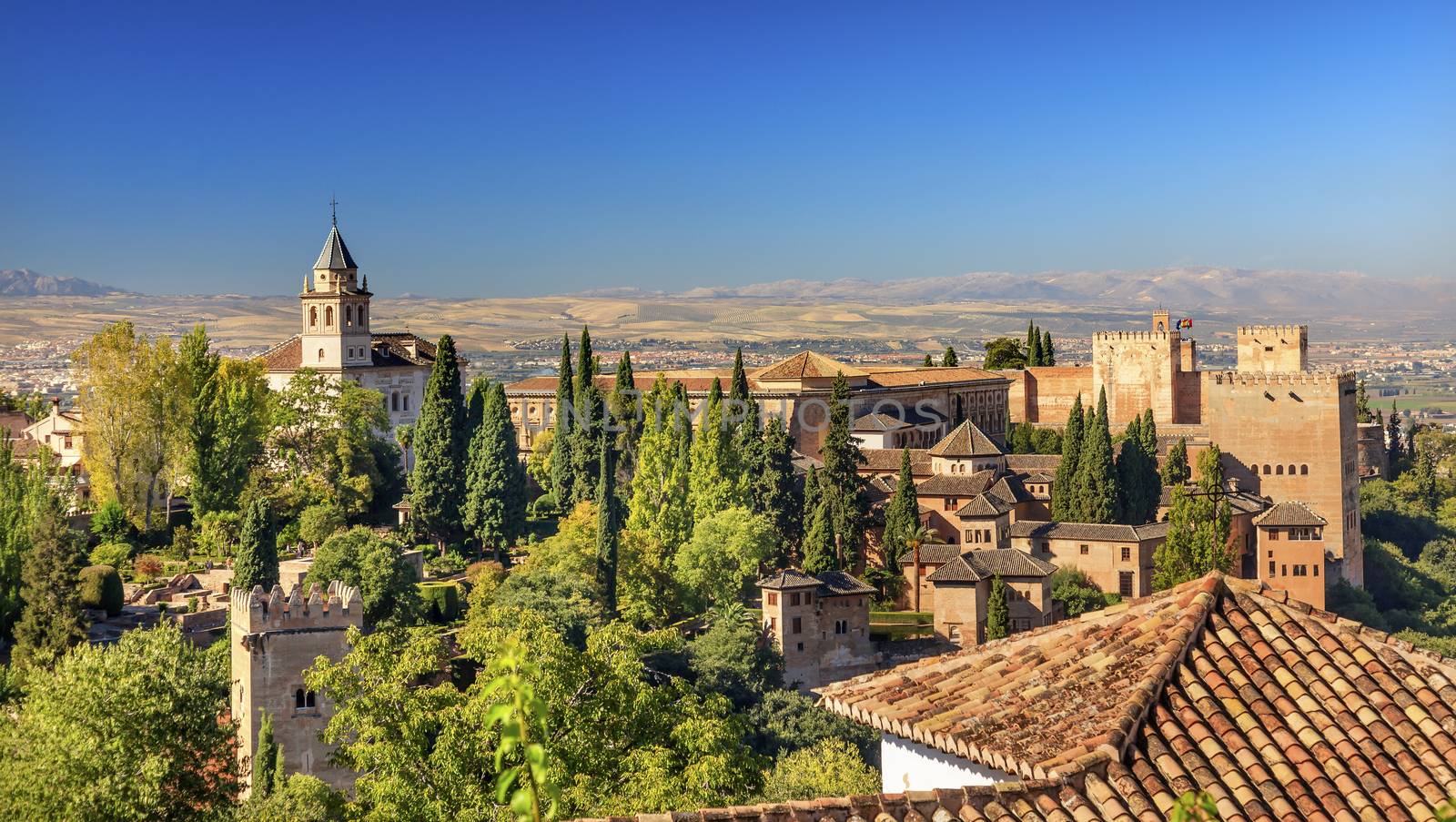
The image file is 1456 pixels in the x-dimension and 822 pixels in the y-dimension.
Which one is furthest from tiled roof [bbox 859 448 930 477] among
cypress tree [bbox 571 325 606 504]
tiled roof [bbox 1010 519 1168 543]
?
cypress tree [bbox 571 325 606 504]

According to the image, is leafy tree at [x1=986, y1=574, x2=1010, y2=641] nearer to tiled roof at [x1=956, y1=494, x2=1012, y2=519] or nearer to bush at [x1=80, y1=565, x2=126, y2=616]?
tiled roof at [x1=956, y1=494, x2=1012, y2=519]

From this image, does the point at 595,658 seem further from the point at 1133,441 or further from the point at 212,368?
the point at 1133,441

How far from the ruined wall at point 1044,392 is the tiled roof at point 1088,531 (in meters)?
21.4

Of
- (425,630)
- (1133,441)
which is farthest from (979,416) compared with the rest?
(425,630)

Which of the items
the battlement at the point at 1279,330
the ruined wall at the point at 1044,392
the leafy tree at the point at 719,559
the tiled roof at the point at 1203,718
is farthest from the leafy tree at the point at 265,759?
the battlement at the point at 1279,330

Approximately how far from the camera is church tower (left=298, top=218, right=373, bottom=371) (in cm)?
5128

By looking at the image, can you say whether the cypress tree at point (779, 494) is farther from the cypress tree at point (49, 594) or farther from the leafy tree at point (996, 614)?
the cypress tree at point (49, 594)

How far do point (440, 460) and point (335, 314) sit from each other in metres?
13.4

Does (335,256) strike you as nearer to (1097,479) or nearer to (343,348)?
(343,348)

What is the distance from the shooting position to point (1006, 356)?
69.5 meters

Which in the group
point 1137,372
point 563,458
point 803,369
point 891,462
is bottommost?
point 891,462

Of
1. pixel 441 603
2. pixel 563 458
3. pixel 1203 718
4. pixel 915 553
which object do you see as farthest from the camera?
pixel 563 458

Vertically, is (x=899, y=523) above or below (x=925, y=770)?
below

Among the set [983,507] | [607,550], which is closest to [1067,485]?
[983,507]
